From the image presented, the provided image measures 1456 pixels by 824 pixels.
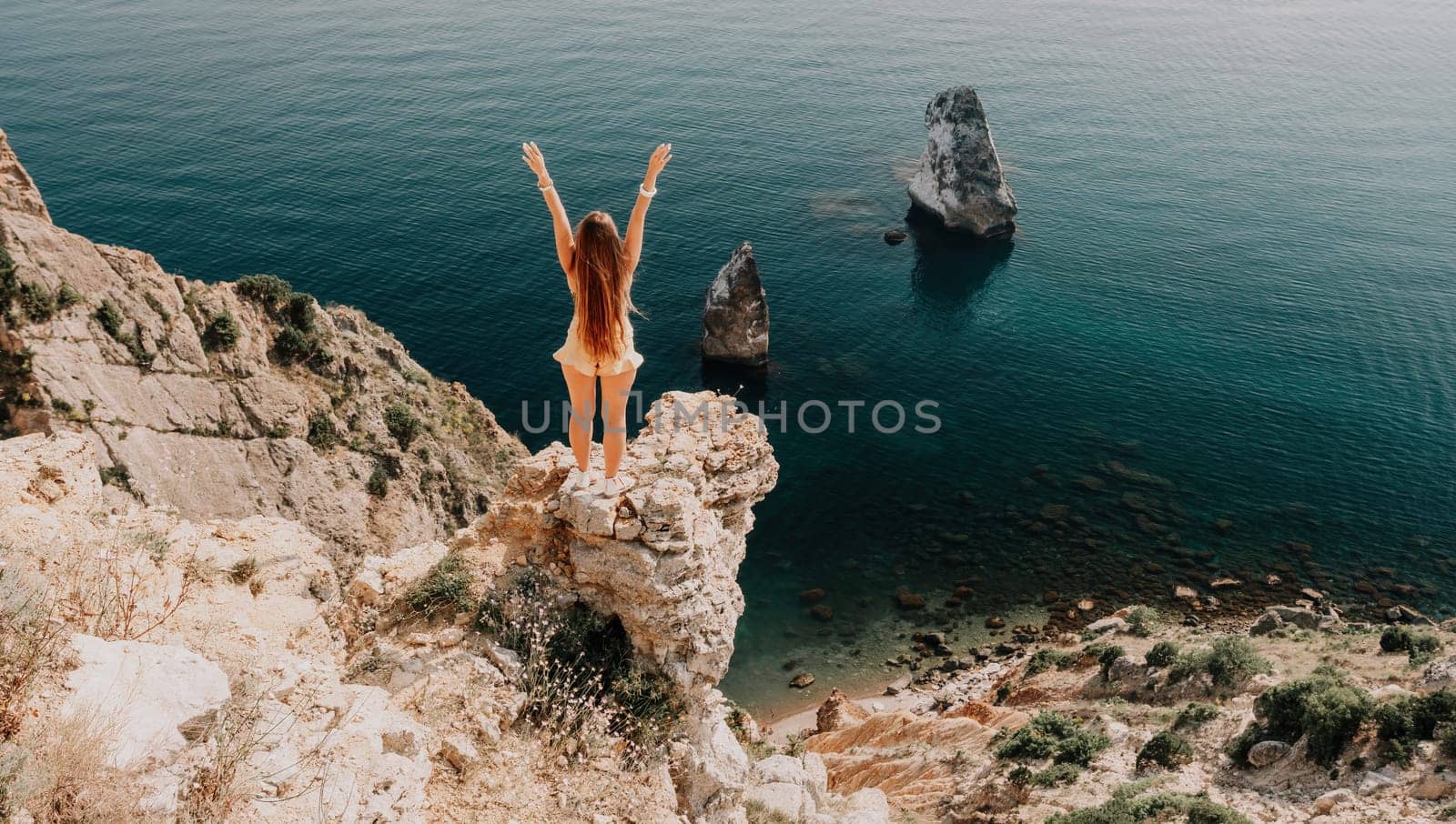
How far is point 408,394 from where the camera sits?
126ft

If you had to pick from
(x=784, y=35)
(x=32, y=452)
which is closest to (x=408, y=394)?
(x=32, y=452)

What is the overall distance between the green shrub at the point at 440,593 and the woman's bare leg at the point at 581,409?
7.09ft

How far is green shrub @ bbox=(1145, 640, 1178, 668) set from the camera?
27.9 m

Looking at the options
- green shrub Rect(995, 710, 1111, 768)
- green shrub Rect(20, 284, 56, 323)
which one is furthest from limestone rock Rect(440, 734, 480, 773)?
green shrub Rect(20, 284, 56, 323)

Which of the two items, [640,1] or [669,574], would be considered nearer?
[669,574]

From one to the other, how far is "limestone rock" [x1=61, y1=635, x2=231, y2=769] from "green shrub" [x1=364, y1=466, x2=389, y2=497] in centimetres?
2606

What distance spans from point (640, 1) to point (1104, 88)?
240ft

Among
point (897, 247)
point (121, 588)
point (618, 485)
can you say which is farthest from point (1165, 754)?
point (897, 247)

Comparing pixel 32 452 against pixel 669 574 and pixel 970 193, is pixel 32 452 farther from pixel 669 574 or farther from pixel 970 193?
pixel 970 193

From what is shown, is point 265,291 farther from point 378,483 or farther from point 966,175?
point 966,175

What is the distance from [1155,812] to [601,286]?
56.0ft

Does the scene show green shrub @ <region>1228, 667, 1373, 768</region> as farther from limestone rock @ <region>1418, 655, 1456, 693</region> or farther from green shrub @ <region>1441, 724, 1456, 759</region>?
limestone rock @ <region>1418, 655, 1456, 693</region>

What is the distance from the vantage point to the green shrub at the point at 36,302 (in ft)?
80.9

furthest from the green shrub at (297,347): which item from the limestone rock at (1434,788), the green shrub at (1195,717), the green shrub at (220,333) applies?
the limestone rock at (1434,788)
